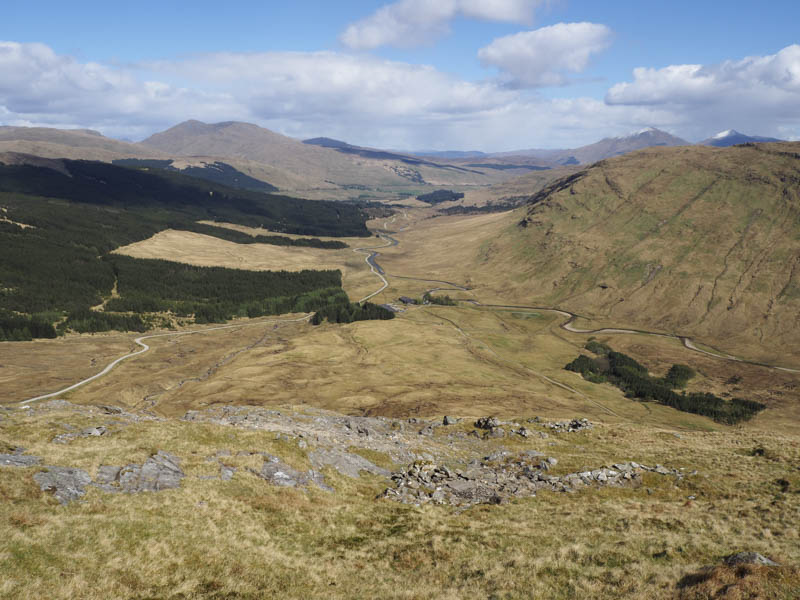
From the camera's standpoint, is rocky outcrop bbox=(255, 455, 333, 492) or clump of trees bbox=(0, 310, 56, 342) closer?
rocky outcrop bbox=(255, 455, 333, 492)

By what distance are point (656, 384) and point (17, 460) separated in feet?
535

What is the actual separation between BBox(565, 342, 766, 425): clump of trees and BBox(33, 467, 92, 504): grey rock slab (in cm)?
14256

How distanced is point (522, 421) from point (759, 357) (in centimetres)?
14703

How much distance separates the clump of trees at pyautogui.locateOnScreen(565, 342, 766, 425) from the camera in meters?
127

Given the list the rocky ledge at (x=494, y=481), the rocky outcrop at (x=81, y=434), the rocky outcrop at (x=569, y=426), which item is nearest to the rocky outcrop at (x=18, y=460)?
the rocky outcrop at (x=81, y=434)

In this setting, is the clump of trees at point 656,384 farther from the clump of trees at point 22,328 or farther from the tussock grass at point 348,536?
the clump of trees at point 22,328

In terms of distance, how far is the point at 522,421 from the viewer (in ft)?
269

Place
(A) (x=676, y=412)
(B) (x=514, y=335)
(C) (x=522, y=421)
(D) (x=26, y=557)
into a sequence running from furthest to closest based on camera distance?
1. (B) (x=514, y=335)
2. (A) (x=676, y=412)
3. (C) (x=522, y=421)
4. (D) (x=26, y=557)

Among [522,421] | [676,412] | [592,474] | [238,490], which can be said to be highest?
[238,490]

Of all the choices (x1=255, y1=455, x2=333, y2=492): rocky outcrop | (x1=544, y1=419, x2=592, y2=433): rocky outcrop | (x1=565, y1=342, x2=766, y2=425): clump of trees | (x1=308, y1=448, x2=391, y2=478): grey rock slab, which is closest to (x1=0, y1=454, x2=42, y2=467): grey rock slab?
(x1=255, y1=455, x2=333, y2=492): rocky outcrop

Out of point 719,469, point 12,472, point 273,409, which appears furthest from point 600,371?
point 12,472

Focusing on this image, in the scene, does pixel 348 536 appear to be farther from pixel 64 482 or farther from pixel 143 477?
pixel 64 482

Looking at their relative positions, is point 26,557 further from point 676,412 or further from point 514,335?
point 514,335

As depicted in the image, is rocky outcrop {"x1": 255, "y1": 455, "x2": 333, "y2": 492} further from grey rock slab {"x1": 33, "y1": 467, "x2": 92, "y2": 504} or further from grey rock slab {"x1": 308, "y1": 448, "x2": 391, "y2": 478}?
grey rock slab {"x1": 33, "y1": 467, "x2": 92, "y2": 504}
